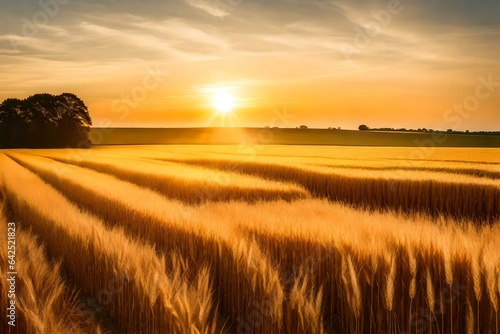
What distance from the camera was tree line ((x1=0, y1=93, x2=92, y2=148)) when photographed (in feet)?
205

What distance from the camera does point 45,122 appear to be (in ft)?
209

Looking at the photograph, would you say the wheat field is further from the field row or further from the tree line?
the tree line

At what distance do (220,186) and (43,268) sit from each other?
25.7 feet

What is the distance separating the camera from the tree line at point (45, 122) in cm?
6262

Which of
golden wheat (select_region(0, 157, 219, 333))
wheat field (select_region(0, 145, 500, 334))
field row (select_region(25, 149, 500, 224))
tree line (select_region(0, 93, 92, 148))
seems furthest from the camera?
tree line (select_region(0, 93, 92, 148))

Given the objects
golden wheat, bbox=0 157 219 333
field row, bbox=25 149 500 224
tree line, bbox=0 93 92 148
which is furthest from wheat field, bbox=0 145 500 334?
tree line, bbox=0 93 92 148

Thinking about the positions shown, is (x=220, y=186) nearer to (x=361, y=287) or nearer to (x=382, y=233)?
(x=382, y=233)

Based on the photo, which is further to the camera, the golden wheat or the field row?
the field row

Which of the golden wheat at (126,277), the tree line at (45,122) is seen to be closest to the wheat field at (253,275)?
the golden wheat at (126,277)

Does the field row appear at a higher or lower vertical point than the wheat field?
lower

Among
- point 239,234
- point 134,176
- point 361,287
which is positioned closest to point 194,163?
point 134,176

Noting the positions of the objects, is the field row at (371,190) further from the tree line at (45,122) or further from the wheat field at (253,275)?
the tree line at (45,122)

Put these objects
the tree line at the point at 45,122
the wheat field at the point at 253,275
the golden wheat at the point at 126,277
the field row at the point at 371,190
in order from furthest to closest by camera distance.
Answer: the tree line at the point at 45,122 → the field row at the point at 371,190 → the wheat field at the point at 253,275 → the golden wheat at the point at 126,277

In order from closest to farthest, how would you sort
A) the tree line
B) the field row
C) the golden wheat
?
the golden wheat, the field row, the tree line
